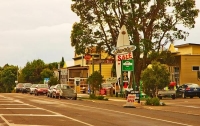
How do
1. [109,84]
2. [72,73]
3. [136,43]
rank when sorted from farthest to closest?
[72,73] < [109,84] < [136,43]

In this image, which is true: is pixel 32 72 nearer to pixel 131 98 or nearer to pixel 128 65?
pixel 128 65

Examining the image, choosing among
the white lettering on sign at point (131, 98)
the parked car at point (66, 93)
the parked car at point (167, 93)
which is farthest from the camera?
the parked car at point (66, 93)

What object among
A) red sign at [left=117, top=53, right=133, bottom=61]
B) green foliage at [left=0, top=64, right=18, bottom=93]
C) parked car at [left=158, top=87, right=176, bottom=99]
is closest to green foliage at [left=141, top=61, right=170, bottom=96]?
parked car at [left=158, top=87, right=176, bottom=99]

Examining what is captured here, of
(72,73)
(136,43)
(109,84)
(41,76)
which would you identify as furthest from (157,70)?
(41,76)

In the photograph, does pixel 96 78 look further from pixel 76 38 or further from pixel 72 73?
pixel 72 73

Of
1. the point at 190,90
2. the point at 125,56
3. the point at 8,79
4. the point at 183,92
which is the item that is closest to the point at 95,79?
the point at 183,92

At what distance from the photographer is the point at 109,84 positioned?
58062mm

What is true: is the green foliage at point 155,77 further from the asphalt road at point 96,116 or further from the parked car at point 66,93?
the parked car at point 66,93

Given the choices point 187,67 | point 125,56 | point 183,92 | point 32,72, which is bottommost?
point 183,92

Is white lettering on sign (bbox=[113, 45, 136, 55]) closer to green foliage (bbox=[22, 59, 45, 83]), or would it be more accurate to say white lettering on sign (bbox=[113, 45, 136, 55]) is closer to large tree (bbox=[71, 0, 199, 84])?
large tree (bbox=[71, 0, 199, 84])

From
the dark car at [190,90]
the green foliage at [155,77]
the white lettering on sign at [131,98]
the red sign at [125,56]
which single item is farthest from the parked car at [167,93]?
the white lettering on sign at [131,98]

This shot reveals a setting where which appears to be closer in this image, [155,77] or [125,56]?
[125,56]

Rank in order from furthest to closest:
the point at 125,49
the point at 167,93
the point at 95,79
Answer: the point at 95,79
the point at 167,93
the point at 125,49

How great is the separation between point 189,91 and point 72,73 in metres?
41.4
